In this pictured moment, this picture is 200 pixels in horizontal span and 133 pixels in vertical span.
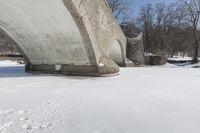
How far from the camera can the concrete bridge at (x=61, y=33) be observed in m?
8.79

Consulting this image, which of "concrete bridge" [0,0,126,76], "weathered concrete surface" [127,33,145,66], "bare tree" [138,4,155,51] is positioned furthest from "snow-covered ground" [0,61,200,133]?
"bare tree" [138,4,155,51]

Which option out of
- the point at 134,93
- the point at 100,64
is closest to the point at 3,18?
the point at 100,64

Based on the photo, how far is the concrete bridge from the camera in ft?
28.8

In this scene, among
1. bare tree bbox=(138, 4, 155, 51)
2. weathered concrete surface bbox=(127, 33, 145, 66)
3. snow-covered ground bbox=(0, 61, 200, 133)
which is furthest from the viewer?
bare tree bbox=(138, 4, 155, 51)

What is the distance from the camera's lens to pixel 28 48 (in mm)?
12422

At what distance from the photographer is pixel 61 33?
10258 mm

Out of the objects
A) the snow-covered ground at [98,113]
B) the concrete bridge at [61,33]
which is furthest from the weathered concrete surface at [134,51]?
the snow-covered ground at [98,113]

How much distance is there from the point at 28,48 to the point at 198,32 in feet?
85.5

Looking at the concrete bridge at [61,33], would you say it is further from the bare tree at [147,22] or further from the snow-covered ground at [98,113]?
the bare tree at [147,22]

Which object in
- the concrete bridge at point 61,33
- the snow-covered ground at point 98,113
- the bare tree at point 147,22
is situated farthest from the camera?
the bare tree at point 147,22

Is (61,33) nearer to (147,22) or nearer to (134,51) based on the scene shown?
(134,51)

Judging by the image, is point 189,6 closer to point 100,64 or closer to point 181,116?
point 100,64

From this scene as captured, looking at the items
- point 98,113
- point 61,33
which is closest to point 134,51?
point 61,33

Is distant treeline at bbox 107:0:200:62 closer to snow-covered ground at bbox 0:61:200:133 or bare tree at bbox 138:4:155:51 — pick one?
bare tree at bbox 138:4:155:51
